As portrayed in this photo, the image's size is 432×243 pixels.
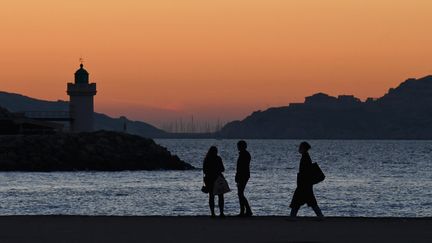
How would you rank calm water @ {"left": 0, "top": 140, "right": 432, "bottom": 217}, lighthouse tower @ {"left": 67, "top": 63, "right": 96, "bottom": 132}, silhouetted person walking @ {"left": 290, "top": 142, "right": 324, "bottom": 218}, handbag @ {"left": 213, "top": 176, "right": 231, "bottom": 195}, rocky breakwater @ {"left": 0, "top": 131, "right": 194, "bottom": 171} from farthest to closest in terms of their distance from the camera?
lighthouse tower @ {"left": 67, "top": 63, "right": 96, "bottom": 132} < rocky breakwater @ {"left": 0, "top": 131, "right": 194, "bottom": 171} < calm water @ {"left": 0, "top": 140, "right": 432, "bottom": 217} < handbag @ {"left": 213, "top": 176, "right": 231, "bottom": 195} < silhouetted person walking @ {"left": 290, "top": 142, "right": 324, "bottom": 218}

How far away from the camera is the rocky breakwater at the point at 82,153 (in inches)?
4154

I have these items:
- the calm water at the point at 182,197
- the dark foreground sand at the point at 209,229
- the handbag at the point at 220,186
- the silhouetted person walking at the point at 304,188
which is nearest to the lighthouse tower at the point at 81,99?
the calm water at the point at 182,197

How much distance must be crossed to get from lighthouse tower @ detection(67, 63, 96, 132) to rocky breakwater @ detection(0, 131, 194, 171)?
2.09m

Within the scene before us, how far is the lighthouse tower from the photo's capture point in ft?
362

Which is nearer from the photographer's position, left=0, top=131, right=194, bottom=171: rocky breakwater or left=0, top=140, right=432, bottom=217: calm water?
left=0, top=140, right=432, bottom=217: calm water

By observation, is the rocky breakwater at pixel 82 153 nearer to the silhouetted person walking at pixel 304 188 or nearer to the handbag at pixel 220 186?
the handbag at pixel 220 186

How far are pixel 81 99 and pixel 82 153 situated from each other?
5958 mm

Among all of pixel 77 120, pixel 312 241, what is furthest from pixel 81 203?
pixel 77 120

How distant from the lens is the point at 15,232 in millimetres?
19953

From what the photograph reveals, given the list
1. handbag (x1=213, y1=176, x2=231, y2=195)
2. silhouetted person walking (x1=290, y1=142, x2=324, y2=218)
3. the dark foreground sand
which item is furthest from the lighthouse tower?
silhouetted person walking (x1=290, y1=142, x2=324, y2=218)

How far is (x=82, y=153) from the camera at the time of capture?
110m

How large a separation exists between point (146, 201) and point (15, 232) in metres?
35.9

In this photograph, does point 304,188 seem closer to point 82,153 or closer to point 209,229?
point 209,229

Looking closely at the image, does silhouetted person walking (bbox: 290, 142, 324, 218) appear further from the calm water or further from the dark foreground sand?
the calm water
